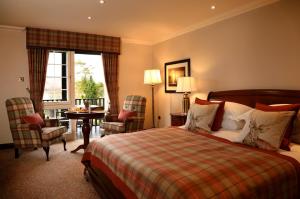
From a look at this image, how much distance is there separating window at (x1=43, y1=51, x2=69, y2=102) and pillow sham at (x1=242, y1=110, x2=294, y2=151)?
409cm

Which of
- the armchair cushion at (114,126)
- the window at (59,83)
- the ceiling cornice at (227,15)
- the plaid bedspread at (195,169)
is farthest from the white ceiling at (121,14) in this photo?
the plaid bedspread at (195,169)

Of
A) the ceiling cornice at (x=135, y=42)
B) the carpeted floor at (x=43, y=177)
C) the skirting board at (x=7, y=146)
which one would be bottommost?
the carpeted floor at (x=43, y=177)

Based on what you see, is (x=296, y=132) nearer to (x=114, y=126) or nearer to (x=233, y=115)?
(x=233, y=115)

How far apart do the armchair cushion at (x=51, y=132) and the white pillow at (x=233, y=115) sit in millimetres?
2889

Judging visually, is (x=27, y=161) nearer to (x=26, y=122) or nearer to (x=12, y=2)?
(x=26, y=122)

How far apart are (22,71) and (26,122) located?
133 centimetres

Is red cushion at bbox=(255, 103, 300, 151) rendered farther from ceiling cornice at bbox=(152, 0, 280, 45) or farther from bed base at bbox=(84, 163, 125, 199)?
bed base at bbox=(84, 163, 125, 199)

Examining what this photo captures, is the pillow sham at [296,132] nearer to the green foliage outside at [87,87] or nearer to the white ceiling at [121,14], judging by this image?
the white ceiling at [121,14]

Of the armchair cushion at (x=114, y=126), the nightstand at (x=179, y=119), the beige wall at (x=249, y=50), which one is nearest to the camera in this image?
the beige wall at (x=249, y=50)

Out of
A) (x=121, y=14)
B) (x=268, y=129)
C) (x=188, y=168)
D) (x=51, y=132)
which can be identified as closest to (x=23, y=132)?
(x=51, y=132)

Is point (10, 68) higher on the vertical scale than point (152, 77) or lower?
higher

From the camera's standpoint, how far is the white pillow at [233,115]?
2.96 metres

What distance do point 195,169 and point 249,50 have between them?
2.53m

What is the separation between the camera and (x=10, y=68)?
445cm
